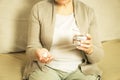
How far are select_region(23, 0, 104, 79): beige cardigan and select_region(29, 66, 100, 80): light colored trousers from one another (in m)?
0.03

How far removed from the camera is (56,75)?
119cm

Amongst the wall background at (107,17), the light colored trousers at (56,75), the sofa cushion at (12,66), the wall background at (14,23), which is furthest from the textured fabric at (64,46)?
the wall background at (107,17)

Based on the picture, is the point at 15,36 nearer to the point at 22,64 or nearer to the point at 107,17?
the point at 22,64

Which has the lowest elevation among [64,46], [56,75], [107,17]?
[56,75]

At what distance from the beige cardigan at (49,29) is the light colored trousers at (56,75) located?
29 millimetres

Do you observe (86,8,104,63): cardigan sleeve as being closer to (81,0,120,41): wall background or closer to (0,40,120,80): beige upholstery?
(0,40,120,80): beige upholstery

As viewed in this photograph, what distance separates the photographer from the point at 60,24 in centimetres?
123

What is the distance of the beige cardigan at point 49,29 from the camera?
1.21 m

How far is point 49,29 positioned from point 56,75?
228 millimetres

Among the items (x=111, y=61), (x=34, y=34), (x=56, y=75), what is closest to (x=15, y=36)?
(x=34, y=34)

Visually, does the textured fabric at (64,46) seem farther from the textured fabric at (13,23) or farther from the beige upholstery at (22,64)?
the textured fabric at (13,23)

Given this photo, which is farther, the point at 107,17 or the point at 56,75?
the point at 107,17

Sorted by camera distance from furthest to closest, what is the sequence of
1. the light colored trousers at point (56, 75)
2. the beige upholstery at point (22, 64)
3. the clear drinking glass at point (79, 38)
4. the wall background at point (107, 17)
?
the wall background at point (107, 17) → the beige upholstery at point (22, 64) → the light colored trousers at point (56, 75) → the clear drinking glass at point (79, 38)

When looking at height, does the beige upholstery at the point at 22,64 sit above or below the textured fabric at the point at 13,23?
below
